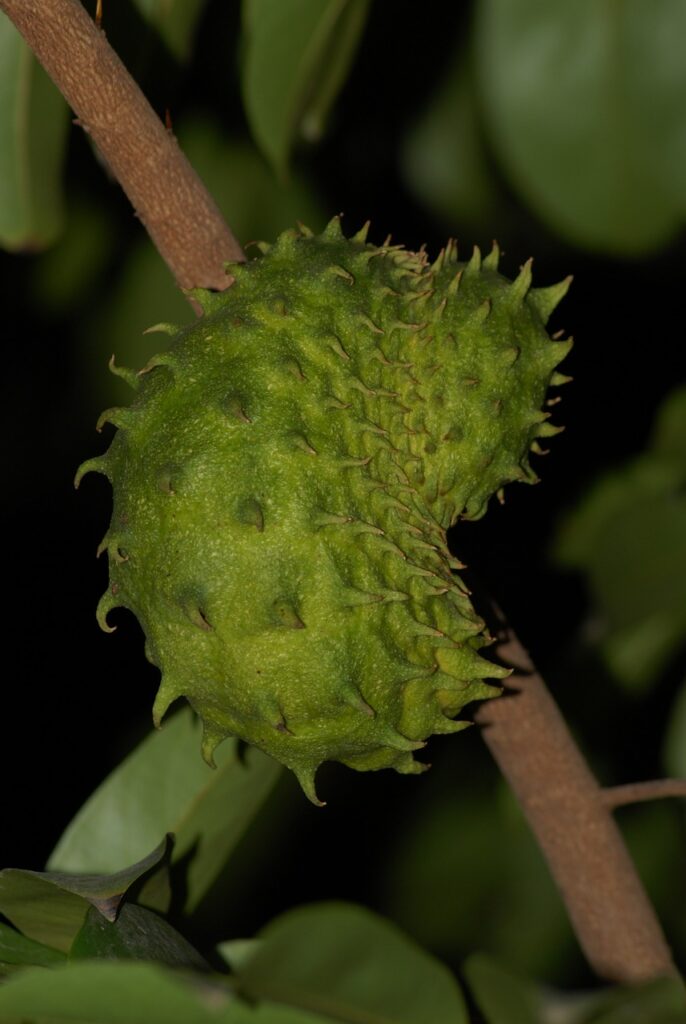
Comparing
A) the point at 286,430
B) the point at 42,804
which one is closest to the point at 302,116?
the point at 286,430

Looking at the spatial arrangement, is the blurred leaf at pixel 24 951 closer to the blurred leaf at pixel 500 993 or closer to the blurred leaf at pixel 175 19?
the blurred leaf at pixel 500 993

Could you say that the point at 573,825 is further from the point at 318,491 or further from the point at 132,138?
the point at 132,138

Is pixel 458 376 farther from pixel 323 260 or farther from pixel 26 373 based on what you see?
pixel 26 373

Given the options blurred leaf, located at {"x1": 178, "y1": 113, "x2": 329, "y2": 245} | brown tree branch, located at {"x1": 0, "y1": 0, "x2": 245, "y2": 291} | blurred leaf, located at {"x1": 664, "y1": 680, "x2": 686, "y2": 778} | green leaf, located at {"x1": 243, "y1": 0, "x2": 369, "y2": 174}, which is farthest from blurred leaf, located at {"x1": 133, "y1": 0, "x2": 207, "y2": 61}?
blurred leaf, located at {"x1": 664, "y1": 680, "x2": 686, "y2": 778}

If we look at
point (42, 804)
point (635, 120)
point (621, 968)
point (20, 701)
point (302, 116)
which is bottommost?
point (621, 968)

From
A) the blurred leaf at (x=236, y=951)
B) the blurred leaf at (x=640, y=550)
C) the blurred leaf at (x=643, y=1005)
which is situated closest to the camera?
the blurred leaf at (x=643, y=1005)

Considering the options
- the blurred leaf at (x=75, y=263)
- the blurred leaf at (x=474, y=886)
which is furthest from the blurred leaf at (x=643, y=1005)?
the blurred leaf at (x=75, y=263)
